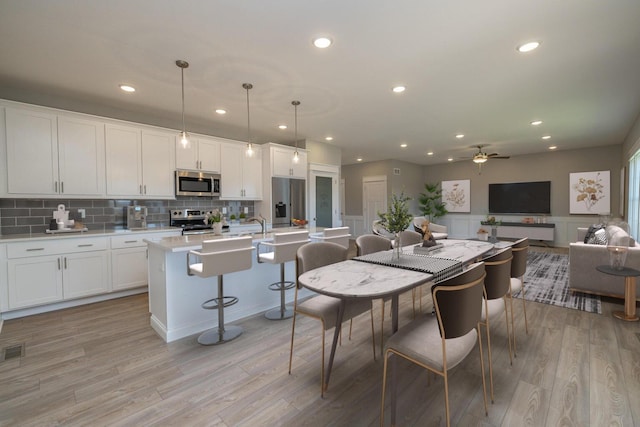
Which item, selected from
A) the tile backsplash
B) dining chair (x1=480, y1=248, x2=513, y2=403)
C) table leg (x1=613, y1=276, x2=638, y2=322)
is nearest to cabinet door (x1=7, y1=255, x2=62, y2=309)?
the tile backsplash

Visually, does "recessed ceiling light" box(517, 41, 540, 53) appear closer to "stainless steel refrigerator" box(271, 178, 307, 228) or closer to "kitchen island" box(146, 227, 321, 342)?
"kitchen island" box(146, 227, 321, 342)

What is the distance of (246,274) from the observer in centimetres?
323

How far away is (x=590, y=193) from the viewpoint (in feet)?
24.3

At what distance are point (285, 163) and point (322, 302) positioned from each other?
12.6 ft

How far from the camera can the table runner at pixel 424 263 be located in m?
1.96

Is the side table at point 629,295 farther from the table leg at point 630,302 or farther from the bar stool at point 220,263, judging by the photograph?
the bar stool at point 220,263

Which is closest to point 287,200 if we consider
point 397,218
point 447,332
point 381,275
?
point 397,218

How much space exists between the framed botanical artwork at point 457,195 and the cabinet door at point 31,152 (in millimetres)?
9969

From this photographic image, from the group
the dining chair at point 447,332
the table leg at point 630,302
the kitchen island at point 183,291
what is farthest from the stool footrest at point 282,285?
the table leg at point 630,302

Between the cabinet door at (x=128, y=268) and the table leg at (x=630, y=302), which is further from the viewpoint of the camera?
the cabinet door at (x=128, y=268)

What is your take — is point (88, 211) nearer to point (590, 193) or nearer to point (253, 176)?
point (253, 176)

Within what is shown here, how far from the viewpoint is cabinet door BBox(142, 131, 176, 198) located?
4250 millimetres

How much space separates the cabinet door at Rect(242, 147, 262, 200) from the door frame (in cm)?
111

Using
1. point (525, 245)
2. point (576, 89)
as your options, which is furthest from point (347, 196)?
point (525, 245)
